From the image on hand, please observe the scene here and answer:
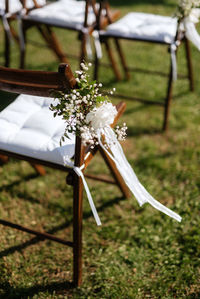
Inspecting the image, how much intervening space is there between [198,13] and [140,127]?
42.7 inches

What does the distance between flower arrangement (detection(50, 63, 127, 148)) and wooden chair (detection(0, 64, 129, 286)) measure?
0.21 feet

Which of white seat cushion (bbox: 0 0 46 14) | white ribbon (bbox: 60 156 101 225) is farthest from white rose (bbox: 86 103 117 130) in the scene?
white seat cushion (bbox: 0 0 46 14)

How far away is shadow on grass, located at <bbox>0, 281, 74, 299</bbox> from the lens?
5.71 ft

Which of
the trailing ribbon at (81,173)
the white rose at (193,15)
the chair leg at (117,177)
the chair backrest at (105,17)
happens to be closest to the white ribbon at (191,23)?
the white rose at (193,15)

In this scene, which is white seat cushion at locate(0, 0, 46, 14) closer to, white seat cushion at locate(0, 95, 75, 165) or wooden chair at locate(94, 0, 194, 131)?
wooden chair at locate(94, 0, 194, 131)

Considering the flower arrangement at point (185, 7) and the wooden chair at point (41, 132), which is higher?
the flower arrangement at point (185, 7)

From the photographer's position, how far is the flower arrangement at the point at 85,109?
4.14 feet

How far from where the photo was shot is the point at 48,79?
1168mm

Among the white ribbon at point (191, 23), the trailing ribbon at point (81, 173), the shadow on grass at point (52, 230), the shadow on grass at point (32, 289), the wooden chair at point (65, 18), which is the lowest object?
the shadow on grass at point (32, 289)

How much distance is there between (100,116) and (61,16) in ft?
5.84

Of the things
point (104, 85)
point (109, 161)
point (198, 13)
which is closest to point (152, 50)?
point (104, 85)

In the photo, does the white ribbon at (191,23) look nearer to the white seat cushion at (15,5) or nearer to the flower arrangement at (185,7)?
the flower arrangement at (185,7)

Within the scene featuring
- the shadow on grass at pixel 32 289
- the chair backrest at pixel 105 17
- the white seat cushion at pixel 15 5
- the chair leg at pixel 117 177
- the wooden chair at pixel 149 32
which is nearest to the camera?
the shadow on grass at pixel 32 289

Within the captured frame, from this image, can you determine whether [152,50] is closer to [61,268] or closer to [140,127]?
[140,127]
